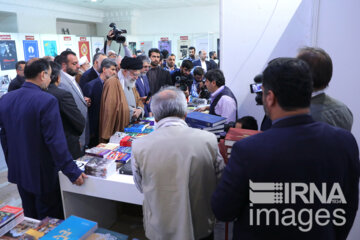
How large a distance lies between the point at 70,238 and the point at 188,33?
9.98 m

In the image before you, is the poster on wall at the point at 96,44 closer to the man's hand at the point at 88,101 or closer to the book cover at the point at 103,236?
the man's hand at the point at 88,101

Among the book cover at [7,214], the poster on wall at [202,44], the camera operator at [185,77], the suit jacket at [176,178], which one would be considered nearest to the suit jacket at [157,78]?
the camera operator at [185,77]

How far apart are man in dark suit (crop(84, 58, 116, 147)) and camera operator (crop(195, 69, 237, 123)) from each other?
132 cm

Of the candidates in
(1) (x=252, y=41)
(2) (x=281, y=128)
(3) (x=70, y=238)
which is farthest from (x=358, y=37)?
(3) (x=70, y=238)

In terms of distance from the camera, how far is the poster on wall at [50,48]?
25.2 ft

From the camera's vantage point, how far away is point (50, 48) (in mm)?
7828

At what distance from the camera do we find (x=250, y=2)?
266 cm

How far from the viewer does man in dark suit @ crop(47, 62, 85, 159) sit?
222 centimetres

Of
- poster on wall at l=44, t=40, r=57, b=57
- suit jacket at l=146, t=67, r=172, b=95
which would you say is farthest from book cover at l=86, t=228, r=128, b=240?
poster on wall at l=44, t=40, r=57, b=57

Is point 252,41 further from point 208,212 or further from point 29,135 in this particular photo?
point 29,135

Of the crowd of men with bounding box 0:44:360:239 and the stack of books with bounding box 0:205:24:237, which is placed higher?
the crowd of men with bounding box 0:44:360:239

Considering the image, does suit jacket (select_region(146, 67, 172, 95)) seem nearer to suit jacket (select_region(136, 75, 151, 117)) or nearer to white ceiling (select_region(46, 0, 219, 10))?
suit jacket (select_region(136, 75, 151, 117))

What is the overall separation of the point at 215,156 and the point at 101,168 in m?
0.91

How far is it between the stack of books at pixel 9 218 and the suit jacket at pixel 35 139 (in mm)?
211
